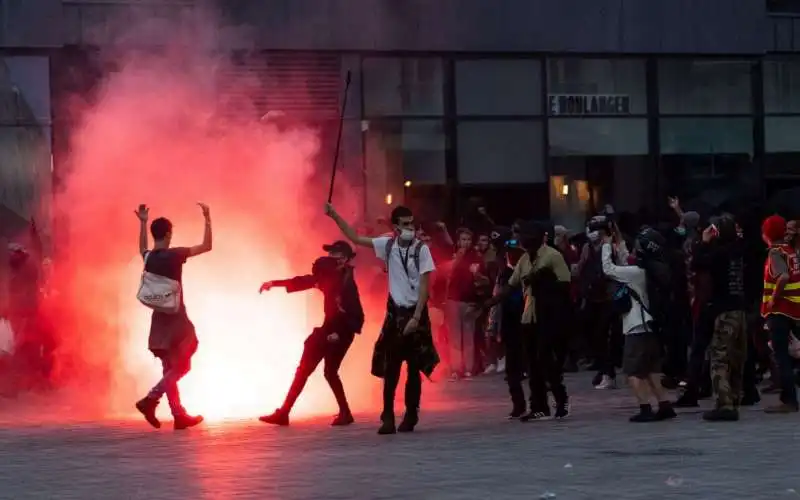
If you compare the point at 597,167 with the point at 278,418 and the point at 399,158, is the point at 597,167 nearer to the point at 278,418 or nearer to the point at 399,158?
the point at 399,158

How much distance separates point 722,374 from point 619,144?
12.2 metres

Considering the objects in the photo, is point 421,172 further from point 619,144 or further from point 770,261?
point 770,261

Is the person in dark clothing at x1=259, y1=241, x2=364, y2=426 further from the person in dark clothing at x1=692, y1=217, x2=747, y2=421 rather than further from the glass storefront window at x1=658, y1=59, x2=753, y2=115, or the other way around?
the glass storefront window at x1=658, y1=59, x2=753, y2=115

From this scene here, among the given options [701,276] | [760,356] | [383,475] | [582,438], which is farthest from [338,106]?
[383,475]

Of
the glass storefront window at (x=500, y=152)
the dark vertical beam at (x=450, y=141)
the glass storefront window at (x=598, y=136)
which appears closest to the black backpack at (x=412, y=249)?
the dark vertical beam at (x=450, y=141)

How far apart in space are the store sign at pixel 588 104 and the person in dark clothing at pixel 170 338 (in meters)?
11.8

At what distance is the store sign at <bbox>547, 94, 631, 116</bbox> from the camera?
80.1ft

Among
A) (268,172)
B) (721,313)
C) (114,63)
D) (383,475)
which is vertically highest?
(114,63)

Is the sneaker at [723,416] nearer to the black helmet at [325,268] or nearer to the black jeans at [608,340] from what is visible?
the black helmet at [325,268]

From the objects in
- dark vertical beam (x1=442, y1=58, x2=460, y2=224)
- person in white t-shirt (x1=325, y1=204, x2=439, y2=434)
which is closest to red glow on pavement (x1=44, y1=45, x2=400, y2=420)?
person in white t-shirt (x1=325, y1=204, x2=439, y2=434)

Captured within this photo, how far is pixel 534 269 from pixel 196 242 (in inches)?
165

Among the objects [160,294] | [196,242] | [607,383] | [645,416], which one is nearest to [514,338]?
[645,416]

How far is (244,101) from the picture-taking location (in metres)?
21.1

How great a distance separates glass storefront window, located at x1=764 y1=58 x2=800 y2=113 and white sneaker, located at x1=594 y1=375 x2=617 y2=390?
33.0ft
